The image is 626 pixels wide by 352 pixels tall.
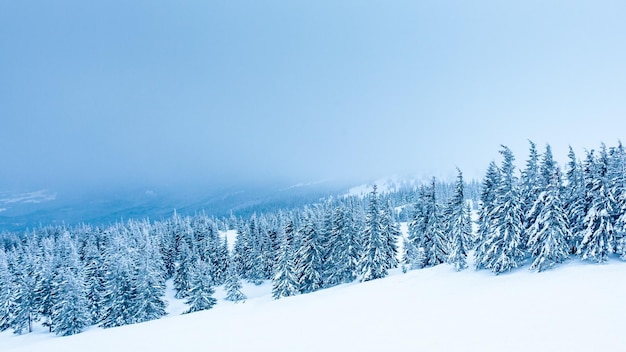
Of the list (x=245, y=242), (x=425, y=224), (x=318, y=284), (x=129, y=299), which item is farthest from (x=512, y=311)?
(x=245, y=242)

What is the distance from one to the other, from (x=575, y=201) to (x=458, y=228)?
1094cm

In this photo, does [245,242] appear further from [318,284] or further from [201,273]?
[318,284]

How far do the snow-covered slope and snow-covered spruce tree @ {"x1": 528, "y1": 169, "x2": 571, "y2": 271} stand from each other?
1.16 meters

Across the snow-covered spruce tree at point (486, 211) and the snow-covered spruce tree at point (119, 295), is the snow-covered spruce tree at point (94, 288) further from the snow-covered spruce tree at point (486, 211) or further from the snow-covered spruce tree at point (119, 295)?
the snow-covered spruce tree at point (486, 211)

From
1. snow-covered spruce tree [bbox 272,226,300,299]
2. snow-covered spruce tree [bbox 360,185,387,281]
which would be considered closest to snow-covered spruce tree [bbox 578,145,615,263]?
snow-covered spruce tree [bbox 360,185,387,281]

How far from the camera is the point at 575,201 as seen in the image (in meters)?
29.6

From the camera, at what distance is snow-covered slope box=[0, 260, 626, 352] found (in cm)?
1405

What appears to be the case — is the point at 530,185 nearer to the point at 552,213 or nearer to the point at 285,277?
the point at 552,213

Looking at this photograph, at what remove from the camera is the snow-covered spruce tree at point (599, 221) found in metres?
25.4

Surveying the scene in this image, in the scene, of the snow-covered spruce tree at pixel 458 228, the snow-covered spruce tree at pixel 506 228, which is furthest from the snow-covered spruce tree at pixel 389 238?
the snow-covered spruce tree at pixel 506 228

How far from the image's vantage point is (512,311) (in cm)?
1758

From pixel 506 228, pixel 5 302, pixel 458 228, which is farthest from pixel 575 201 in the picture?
pixel 5 302

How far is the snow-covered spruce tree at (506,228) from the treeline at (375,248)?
98mm

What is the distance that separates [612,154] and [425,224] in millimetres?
20995
